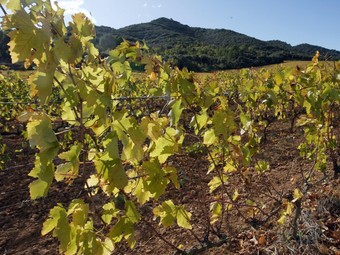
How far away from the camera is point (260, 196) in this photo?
3742 millimetres

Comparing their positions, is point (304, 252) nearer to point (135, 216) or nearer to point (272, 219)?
point (272, 219)

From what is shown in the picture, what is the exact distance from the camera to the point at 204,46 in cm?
6975

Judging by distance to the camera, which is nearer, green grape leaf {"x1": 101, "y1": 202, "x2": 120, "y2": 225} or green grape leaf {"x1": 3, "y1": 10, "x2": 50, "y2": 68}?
green grape leaf {"x1": 3, "y1": 10, "x2": 50, "y2": 68}

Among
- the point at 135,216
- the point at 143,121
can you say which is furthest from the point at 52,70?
the point at 135,216

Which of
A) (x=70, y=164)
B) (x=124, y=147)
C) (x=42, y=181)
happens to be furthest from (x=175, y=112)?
(x=42, y=181)

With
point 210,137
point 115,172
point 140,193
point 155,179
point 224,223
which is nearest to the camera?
point 115,172

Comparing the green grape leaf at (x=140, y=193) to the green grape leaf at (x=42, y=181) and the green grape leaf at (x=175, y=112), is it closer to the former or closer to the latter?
the green grape leaf at (x=175, y=112)

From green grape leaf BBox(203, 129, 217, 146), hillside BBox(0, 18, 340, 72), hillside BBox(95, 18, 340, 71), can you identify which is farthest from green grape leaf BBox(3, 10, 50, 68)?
hillside BBox(95, 18, 340, 71)

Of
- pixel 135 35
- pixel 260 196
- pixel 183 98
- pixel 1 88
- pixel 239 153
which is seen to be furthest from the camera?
pixel 135 35

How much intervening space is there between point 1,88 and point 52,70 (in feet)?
30.1

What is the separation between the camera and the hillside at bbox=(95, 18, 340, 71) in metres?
47.9

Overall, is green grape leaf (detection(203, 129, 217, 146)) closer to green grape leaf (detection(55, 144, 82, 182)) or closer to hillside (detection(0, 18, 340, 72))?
green grape leaf (detection(55, 144, 82, 182))

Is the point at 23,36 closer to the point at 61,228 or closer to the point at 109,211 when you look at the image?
the point at 61,228

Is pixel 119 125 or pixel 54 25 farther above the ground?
pixel 54 25
